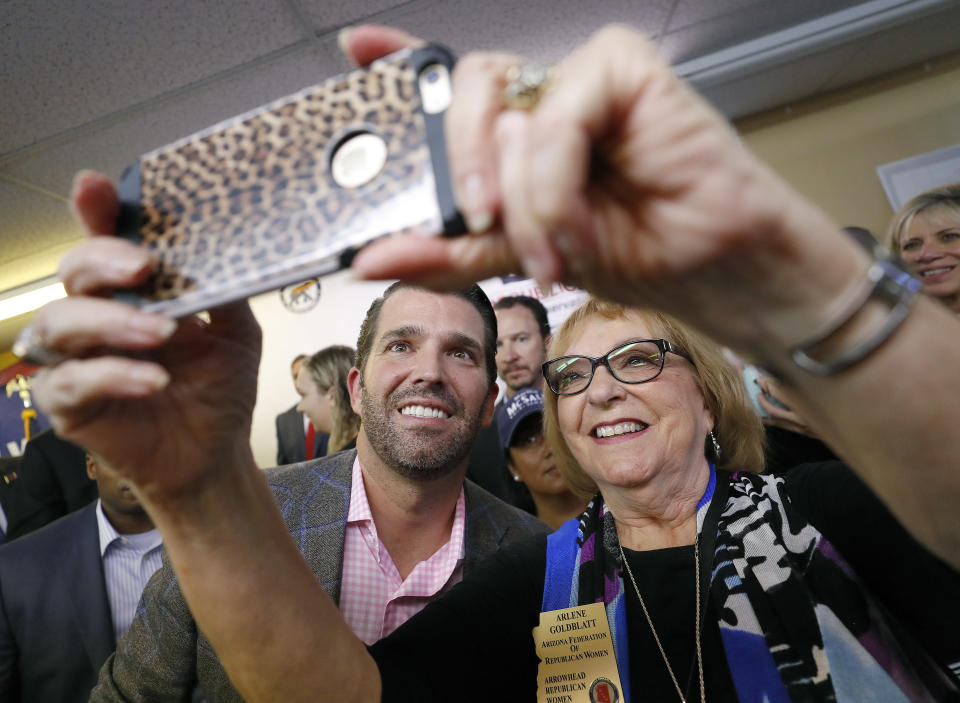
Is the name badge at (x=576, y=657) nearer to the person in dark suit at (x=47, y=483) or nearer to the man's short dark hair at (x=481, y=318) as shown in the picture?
the man's short dark hair at (x=481, y=318)

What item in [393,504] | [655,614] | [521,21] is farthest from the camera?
[521,21]

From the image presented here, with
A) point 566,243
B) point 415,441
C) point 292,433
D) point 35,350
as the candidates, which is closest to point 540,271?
point 566,243

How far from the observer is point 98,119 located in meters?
2.48

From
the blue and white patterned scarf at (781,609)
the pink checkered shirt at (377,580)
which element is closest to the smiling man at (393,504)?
the pink checkered shirt at (377,580)

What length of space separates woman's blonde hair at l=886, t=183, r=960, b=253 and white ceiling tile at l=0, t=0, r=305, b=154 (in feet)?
8.33

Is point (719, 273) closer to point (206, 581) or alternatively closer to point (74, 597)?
point (206, 581)

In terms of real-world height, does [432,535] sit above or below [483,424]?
below

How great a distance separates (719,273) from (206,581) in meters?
0.71

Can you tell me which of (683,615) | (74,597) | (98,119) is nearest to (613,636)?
(683,615)

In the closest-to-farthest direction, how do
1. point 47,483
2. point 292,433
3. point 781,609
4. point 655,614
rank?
point 781,609
point 655,614
point 47,483
point 292,433

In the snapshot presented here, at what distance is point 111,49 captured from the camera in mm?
2119

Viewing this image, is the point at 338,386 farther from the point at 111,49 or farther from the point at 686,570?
the point at 686,570

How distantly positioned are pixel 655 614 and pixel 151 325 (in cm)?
104

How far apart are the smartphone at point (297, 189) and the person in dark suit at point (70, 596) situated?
174cm
